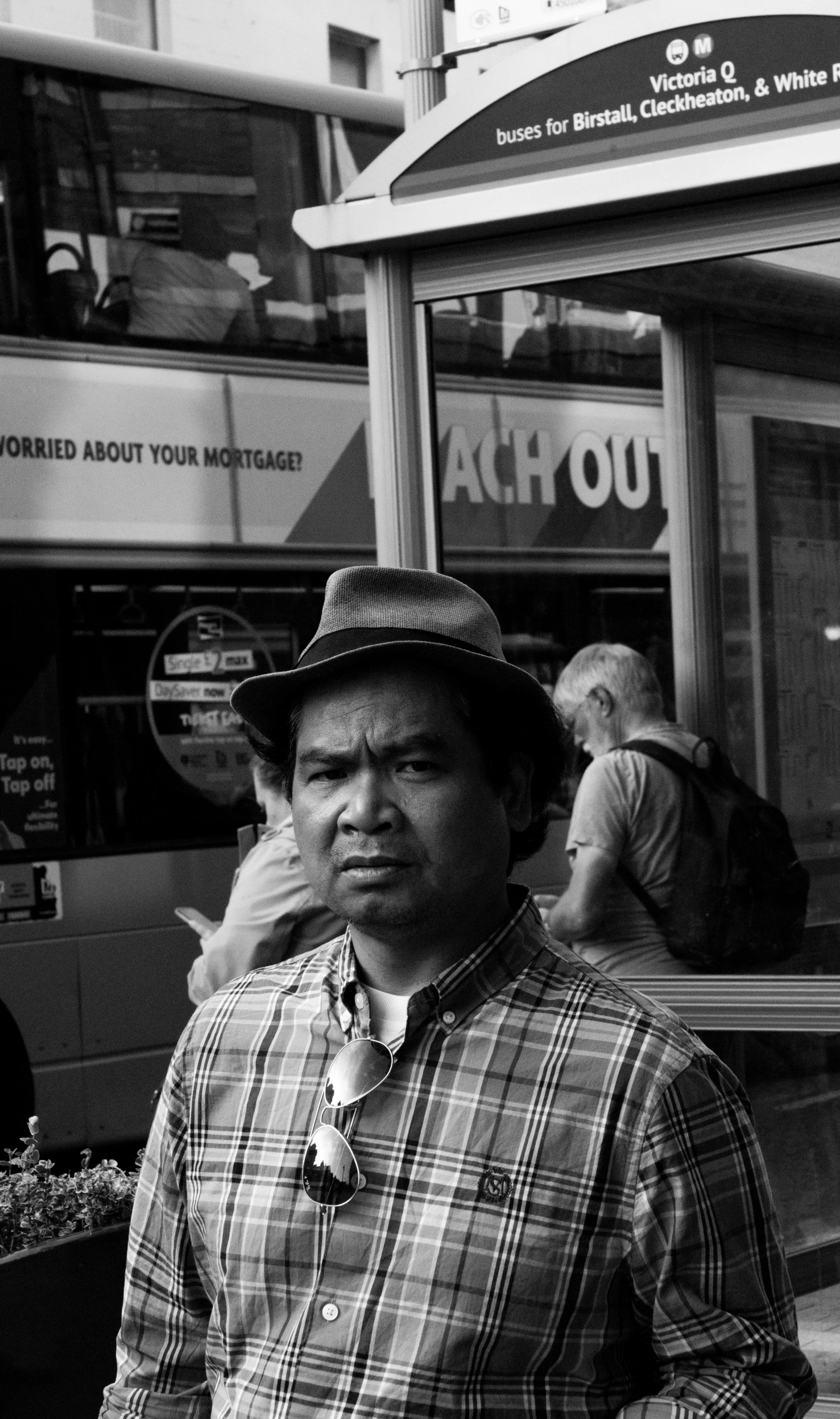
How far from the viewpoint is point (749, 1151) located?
1.58 m

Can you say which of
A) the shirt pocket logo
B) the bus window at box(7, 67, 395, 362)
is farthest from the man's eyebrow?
the bus window at box(7, 67, 395, 362)

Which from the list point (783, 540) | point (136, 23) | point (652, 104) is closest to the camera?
point (652, 104)

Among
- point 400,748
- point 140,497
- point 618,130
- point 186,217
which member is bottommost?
point 400,748

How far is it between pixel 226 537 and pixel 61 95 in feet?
6.30

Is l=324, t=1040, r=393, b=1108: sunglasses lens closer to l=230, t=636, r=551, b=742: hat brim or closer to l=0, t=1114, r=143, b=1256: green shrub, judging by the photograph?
Result: l=230, t=636, r=551, b=742: hat brim

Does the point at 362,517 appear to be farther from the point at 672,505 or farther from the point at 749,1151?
the point at 749,1151

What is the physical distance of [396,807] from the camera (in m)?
1.67

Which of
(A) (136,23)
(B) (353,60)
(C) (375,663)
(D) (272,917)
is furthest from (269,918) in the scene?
(B) (353,60)

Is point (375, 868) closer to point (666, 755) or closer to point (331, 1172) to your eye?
point (331, 1172)

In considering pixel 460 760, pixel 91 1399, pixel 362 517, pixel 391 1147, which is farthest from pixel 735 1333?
pixel 362 517

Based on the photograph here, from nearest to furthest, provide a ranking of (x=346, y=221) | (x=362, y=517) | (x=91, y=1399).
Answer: (x=91, y=1399)
(x=346, y=221)
(x=362, y=517)

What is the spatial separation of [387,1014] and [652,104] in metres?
2.53

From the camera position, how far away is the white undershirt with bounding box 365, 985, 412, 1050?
167 cm

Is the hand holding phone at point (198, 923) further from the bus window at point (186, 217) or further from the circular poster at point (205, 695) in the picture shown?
the bus window at point (186, 217)
